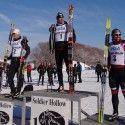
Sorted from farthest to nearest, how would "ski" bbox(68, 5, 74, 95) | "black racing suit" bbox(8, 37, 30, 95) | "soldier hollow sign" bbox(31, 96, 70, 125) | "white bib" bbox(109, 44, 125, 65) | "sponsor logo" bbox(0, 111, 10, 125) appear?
1. "black racing suit" bbox(8, 37, 30, 95)
2. "ski" bbox(68, 5, 74, 95)
3. "sponsor logo" bbox(0, 111, 10, 125)
4. "white bib" bbox(109, 44, 125, 65)
5. "soldier hollow sign" bbox(31, 96, 70, 125)

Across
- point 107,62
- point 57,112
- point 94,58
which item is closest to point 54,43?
point 107,62

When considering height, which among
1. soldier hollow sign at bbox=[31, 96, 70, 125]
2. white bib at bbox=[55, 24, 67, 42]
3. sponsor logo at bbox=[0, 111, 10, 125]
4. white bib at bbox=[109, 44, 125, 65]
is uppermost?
white bib at bbox=[55, 24, 67, 42]

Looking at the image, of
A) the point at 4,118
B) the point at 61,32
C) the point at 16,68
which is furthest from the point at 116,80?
the point at 16,68

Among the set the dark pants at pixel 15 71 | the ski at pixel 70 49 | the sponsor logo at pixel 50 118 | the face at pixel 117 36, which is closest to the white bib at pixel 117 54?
the face at pixel 117 36

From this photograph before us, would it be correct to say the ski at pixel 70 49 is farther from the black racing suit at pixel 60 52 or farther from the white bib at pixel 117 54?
the white bib at pixel 117 54

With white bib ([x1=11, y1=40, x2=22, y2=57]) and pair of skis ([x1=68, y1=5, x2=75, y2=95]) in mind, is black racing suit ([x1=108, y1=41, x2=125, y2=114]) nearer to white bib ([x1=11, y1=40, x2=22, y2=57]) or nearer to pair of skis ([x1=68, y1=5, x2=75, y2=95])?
pair of skis ([x1=68, y1=5, x2=75, y2=95])

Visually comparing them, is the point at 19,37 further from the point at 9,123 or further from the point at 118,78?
the point at 118,78

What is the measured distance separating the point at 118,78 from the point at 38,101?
1.91 metres

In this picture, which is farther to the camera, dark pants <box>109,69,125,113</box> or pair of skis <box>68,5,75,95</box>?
pair of skis <box>68,5,75,95</box>

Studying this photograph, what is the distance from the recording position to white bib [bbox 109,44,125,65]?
7727mm

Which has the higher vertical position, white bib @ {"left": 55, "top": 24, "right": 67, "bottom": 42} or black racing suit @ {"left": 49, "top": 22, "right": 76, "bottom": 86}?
white bib @ {"left": 55, "top": 24, "right": 67, "bottom": 42}

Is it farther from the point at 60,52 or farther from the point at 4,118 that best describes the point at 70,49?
the point at 4,118

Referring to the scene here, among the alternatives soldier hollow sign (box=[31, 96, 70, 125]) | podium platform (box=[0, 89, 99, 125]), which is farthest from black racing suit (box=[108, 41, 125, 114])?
soldier hollow sign (box=[31, 96, 70, 125])

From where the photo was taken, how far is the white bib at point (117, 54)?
25.3ft
